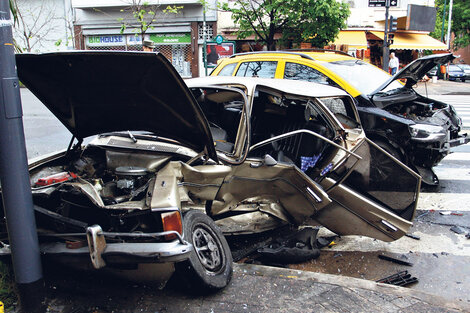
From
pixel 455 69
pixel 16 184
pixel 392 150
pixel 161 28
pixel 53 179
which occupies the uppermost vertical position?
pixel 161 28

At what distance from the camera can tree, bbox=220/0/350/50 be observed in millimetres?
19203

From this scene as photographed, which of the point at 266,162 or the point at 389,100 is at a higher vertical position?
the point at 389,100

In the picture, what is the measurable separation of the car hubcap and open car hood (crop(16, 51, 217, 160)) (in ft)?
2.31

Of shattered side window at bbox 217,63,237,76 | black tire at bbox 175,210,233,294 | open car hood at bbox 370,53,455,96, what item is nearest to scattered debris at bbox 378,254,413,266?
black tire at bbox 175,210,233,294

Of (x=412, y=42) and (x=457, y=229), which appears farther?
(x=412, y=42)

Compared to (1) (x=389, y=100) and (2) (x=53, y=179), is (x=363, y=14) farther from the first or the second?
(2) (x=53, y=179)

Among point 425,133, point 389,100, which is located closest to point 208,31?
point 389,100

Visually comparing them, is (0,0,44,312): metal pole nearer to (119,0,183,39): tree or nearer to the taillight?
the taillight

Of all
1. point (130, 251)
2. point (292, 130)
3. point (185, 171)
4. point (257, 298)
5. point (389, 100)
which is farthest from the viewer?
point (389, 100)

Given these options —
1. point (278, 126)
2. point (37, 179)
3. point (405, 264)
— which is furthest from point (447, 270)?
point (37, 179)

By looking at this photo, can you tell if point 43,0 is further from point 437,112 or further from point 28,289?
point 28,289

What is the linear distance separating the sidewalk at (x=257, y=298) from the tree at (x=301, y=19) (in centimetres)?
1703

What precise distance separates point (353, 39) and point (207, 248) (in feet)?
84.0

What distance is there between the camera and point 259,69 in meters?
8.50
